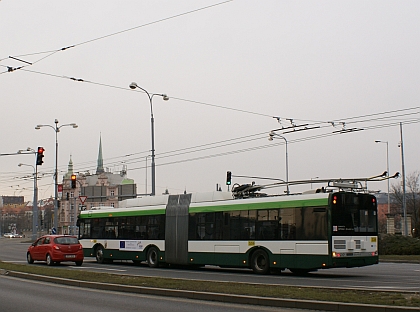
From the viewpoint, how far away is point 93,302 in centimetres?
1332

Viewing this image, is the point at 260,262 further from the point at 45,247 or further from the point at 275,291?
the point at 45,247

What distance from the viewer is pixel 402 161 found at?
51.8 meters

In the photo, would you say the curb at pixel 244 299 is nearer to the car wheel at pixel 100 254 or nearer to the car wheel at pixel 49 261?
the car wheel at pixel 49 261

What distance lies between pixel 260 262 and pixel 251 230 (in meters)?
1.24

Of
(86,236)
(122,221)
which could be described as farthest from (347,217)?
(86,236)

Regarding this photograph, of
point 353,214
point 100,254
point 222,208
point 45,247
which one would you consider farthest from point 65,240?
point 353,214

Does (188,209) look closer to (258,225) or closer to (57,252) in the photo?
(258,225)

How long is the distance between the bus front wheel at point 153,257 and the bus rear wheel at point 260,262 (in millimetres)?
5797

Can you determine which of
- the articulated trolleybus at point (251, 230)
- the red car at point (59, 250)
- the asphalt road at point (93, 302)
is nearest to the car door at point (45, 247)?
the red car at point (59, 250)

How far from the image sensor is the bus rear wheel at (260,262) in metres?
21.5

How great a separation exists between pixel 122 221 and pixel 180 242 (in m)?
4.46

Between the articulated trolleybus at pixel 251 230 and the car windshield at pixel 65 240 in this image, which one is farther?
the car windshield at pixel 65 240

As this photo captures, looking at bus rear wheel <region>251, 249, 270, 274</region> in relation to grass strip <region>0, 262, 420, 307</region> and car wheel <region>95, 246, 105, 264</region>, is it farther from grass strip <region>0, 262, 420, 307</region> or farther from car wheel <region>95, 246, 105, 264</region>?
car wheel <region>95, 246, 105, 264</region>

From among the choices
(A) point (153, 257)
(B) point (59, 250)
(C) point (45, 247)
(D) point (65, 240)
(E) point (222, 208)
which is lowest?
(A) point (153, 257)
